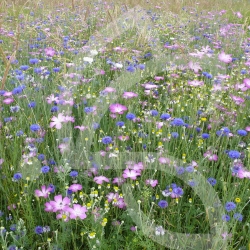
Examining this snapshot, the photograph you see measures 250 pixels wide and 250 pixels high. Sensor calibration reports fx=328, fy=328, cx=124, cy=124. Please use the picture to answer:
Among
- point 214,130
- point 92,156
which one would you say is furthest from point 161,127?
point 92,156

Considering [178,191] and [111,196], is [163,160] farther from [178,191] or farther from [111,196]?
[111,196]

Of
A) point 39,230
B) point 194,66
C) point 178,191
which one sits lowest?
point 39,230

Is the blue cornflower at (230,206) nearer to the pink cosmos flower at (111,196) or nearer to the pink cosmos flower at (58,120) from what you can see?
the pink cosmos flower at (111,196)

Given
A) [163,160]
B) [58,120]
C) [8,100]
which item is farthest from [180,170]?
[8,100]

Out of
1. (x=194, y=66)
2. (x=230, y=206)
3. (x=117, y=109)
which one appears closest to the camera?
(x=230, y=206)

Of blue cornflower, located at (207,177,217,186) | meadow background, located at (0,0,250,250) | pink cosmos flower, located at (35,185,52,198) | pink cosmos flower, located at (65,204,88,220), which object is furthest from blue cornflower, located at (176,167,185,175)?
pink cosmos flower, located at (35,185,52,198)

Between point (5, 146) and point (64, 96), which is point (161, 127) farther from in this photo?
point (5, 146)

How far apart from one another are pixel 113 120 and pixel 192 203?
0.91 meters

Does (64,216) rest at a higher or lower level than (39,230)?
higher

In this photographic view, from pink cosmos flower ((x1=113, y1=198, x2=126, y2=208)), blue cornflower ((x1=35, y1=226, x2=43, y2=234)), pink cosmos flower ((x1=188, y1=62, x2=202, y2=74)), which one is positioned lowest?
blue cornflower ((x1=35, y1=226, x2=43, y2=234))

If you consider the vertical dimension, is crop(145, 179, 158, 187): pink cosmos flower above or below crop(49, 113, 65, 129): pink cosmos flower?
below

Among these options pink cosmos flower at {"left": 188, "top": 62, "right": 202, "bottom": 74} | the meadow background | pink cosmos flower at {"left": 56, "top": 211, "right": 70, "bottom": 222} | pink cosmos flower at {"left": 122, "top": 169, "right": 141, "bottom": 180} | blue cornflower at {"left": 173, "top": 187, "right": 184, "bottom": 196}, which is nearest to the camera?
pink cosmos flower at {"left": 56, "top": 211, "right": 70, "bottom": 222}

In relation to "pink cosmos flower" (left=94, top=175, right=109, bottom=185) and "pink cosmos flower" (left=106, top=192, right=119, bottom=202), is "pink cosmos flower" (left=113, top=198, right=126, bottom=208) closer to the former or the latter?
"pink cosmos flower" (left=106, top=192, right=119, bottom=202)

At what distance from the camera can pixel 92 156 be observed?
1.95 metres
